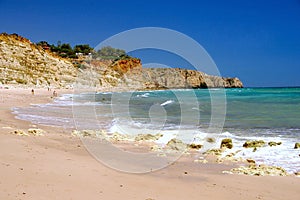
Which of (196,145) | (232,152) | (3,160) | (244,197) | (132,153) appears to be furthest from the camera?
(196,145)

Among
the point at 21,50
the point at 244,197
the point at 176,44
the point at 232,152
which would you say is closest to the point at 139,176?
the point at 244,197

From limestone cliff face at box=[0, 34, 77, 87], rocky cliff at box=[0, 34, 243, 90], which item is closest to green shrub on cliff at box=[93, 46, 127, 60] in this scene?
rocky cliff at box=[0, 34, 243, 90]

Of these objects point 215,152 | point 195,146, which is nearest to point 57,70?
point 195,146

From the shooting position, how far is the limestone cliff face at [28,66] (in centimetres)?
6650

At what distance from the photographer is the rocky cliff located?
227 ft

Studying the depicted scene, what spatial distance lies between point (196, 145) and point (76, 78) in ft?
270

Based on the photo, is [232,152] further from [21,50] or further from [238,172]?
[21,50]

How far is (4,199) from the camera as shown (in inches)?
176

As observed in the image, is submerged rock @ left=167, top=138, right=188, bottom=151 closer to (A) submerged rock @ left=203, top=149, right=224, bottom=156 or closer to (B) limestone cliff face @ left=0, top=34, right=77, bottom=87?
(A) submerged rock @ left=203, top=149, right=224, bottom=156

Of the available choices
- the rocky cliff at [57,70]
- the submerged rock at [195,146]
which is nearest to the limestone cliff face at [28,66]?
the rocky cliff at [57,70]

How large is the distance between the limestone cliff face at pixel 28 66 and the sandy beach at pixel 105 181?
56496 millimetres

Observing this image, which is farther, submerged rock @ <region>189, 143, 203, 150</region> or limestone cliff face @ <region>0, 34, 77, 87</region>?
limestone cliff face @ <region>0, 34, 77, 87</region>

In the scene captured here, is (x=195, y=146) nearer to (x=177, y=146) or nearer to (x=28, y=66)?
(x=177, y=146)

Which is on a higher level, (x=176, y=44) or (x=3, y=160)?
(x=176, y=44)
